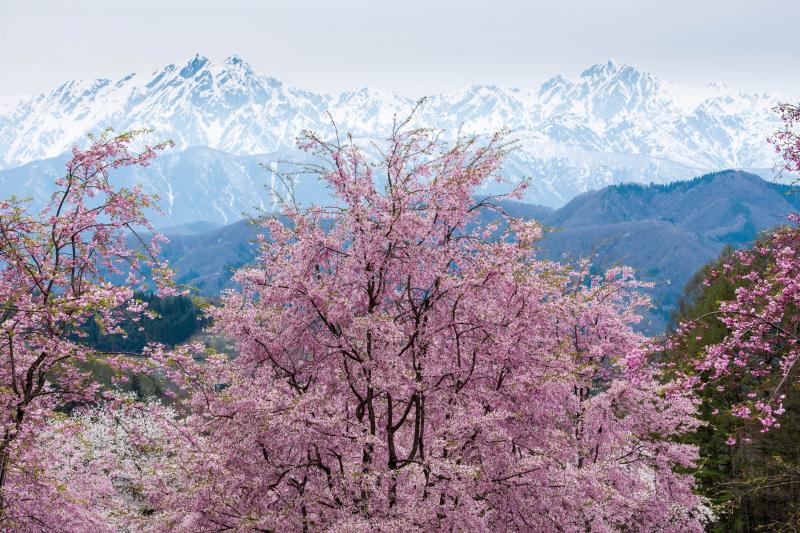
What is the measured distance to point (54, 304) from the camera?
475 inches

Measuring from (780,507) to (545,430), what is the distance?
23.8 m

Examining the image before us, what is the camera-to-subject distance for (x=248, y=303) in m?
16.9

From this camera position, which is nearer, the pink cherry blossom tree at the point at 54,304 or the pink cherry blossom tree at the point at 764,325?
the pink cherry blossom tree at the point at 764,325

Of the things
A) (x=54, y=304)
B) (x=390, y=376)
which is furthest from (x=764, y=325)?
(x=54, y=304)

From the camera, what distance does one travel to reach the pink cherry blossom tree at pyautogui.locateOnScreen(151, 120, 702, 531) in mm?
13312

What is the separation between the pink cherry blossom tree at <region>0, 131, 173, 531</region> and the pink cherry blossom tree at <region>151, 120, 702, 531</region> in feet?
6.74

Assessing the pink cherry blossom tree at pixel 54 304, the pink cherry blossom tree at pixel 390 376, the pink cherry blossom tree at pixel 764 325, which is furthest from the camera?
the pink cherry blossom tree at pixel 390 376

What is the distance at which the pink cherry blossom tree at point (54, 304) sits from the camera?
1235 cm

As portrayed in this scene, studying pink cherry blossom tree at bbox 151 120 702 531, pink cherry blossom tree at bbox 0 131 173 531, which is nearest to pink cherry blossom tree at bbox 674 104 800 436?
pink cherry blossom tree at bbox 151 120 702 531

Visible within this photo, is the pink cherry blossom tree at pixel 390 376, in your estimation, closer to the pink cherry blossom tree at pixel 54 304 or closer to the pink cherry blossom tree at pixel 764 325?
the pink cherry blossom tree at pixel 54 304

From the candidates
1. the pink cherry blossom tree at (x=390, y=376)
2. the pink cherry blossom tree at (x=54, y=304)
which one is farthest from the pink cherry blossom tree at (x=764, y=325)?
the pink cherry blossom tree at (x=54, y=304)

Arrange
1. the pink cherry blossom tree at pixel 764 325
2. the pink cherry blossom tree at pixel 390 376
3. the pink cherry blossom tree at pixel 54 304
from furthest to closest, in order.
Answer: the pink cherry blossom tree at pixel 390 376 → the pink cherry blossom tree at pixel 54 304 → the pink cherry blossom tree at pixel 764 325

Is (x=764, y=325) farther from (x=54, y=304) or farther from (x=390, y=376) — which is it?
(x=54, y=304)

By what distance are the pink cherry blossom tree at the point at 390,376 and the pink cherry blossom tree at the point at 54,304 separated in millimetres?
2054
